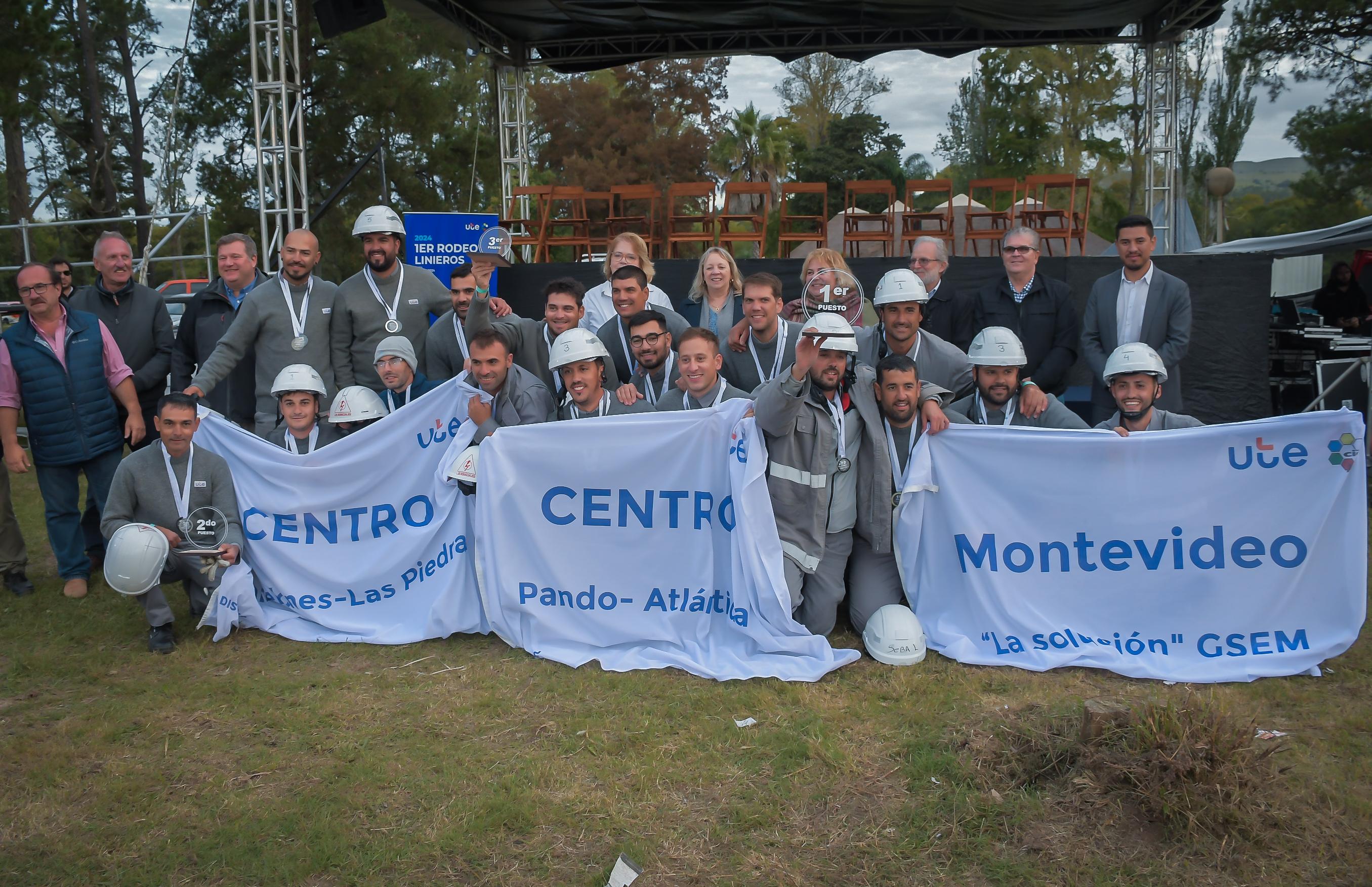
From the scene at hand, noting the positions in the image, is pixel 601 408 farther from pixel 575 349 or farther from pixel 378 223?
pixel 378 223

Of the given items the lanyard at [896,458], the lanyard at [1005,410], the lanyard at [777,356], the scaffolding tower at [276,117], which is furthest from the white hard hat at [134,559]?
the scaffolding tower at [276,117]

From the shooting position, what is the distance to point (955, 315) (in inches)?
272

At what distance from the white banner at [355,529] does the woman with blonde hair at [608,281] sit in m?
1.47

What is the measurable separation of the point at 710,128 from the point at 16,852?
1662 inches

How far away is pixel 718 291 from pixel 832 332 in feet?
6.51

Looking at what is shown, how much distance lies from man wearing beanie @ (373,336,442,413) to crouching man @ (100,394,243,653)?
1.04 metres

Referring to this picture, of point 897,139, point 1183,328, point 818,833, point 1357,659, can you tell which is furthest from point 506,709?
point 897,139

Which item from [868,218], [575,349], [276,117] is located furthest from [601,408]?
[276,117]

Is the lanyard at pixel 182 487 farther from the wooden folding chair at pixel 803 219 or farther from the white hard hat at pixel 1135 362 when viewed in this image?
the wooden folding chair at pixel 803 219

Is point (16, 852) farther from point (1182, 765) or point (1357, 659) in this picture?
point (1357, 659)

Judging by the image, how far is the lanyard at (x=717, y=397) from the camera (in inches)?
216

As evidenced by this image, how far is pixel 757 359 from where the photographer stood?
5852 mm

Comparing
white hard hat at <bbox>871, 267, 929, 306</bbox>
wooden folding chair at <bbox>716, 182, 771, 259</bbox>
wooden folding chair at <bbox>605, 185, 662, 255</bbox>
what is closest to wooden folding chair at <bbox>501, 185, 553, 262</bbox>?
wooden folding chair at <bbox>605, 185, 662, 255</bbox>

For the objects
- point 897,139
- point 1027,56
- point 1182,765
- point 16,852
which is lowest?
point 16,852
